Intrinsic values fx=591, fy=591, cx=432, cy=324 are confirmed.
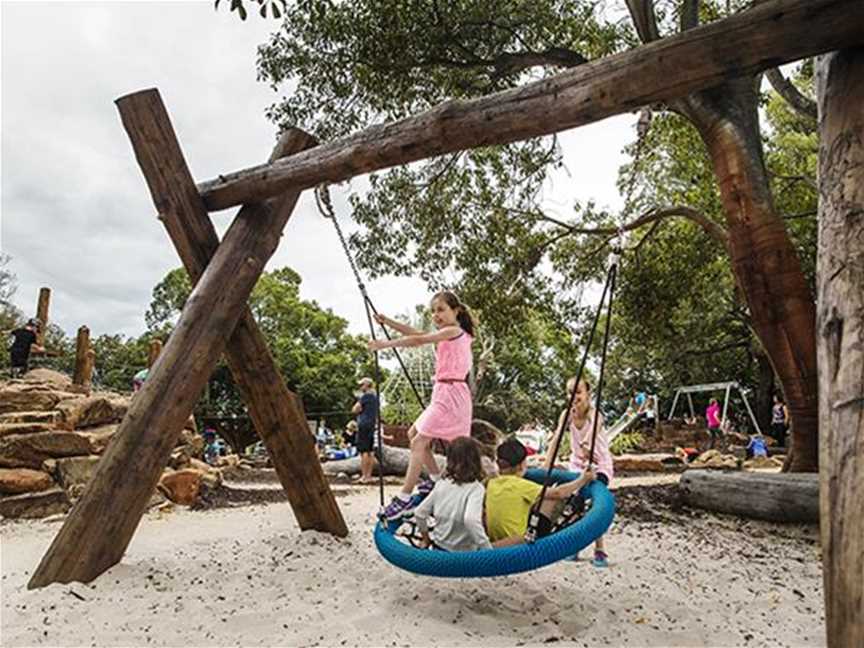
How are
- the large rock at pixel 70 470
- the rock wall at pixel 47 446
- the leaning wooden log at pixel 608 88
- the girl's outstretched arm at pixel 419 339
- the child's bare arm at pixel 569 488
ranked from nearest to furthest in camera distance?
the leaning wooden log at pixel 608 88 < the child's bare arm at pixel 569 488 < the girl's outstretched arm at pixel 419 339 < the rock wall at pixel 47 446 < the large rock at pixel 70 470

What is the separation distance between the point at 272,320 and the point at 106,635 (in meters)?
20.7

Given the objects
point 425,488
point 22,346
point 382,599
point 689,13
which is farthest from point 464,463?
point 22,346

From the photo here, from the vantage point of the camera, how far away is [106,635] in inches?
90.9

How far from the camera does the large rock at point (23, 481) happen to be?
5156mm

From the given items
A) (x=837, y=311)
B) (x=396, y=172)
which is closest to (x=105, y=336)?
(x=396, y=172)

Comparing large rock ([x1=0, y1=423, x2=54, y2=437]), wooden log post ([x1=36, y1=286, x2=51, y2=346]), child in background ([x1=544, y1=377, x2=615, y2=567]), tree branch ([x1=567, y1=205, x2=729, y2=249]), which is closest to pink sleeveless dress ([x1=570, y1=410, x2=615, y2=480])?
child in background ([x1=544, y1=377, x2=615, y2=567])

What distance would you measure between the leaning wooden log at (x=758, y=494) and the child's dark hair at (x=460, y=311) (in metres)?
3.18

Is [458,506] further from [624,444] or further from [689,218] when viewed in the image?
[624,444]

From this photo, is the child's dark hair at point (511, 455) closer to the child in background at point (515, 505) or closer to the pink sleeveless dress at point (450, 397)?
the child in background at point (515, 505)

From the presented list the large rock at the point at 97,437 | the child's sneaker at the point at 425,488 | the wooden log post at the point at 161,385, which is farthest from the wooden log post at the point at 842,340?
the large rock at the point at 97,437

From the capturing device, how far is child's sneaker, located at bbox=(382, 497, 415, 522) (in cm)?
307

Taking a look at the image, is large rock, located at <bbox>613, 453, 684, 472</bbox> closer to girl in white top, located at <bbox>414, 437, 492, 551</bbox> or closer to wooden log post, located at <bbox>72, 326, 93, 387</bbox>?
girl in white top, located at <bbox>414, 437, 492, 551</bbox>

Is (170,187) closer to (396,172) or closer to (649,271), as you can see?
(396,172)

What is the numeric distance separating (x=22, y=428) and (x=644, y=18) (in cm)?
A: 721
